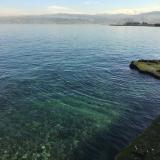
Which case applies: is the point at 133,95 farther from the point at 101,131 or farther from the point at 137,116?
the point at 101,131

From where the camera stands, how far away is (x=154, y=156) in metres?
18.7

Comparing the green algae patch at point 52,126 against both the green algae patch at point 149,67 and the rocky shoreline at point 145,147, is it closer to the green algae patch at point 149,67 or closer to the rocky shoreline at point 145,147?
the rocky shoreline at point 145,147

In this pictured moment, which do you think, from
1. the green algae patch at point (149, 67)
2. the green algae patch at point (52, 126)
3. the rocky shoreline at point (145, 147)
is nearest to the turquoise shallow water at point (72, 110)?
the green algae patch at point (52, 126)

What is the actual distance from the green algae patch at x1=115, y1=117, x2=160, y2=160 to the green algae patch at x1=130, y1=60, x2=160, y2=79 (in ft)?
76.0

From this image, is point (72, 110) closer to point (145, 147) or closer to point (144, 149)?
point (145, 147)

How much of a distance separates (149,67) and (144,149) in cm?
3107

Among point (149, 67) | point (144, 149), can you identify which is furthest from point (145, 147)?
point (149, 67)

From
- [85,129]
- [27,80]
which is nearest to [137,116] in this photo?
[85,129]

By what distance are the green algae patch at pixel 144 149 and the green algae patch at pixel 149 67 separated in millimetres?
23160

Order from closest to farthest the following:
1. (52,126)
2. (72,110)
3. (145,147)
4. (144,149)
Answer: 1. (144,149)
2. (145,147)
3. (52,126)
4. (72,110)

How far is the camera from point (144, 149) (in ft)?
64.6

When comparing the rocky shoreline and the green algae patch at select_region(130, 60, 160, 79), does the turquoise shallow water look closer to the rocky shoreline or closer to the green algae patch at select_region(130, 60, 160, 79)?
the green algae patch at select_region(130, 60, 160, 79)

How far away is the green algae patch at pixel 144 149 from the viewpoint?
18844mm

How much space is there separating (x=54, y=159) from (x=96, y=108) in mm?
11206
